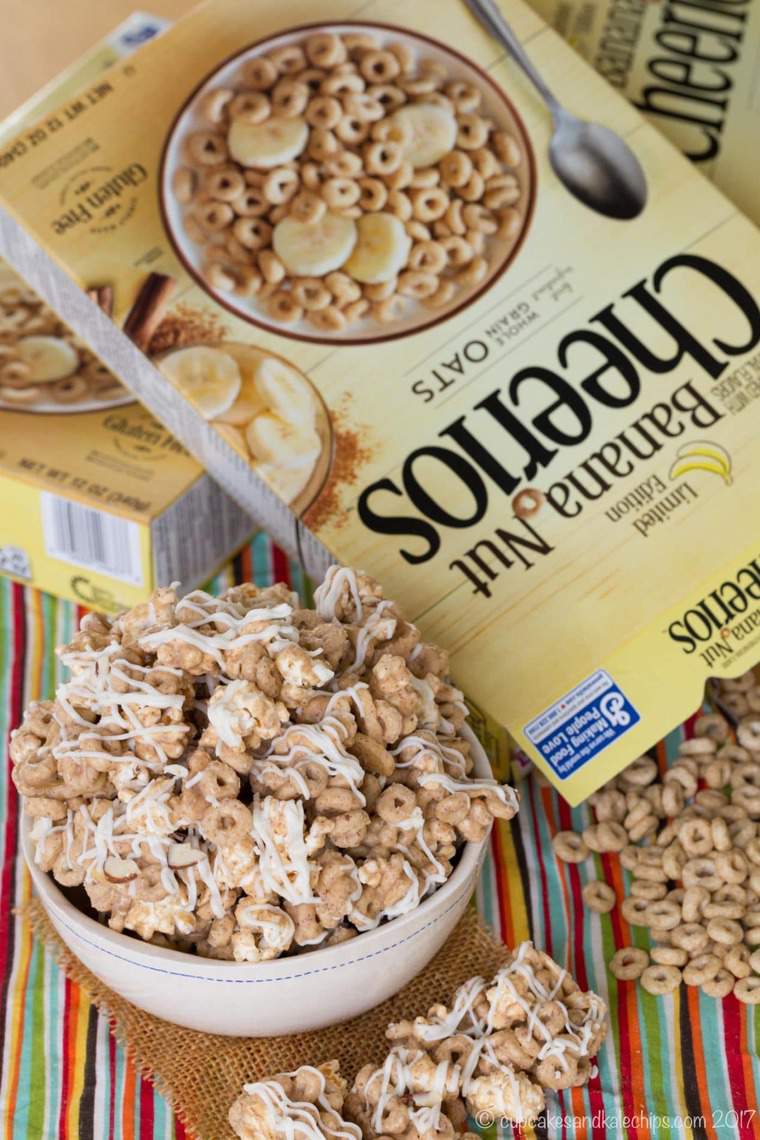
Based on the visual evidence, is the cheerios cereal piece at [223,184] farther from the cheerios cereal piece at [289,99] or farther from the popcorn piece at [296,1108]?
the popcorn piece at [296,1108]

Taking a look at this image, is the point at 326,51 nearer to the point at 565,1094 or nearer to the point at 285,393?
the point at 285,393

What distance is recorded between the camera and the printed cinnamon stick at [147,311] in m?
1.15

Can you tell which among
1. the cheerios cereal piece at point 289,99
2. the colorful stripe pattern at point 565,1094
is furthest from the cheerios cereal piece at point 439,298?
the colorful stripe pattern at point 565,1094

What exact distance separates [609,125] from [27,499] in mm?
651

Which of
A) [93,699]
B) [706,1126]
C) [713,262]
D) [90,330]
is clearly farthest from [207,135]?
[706,1126]

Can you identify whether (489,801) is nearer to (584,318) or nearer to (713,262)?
(584,318)

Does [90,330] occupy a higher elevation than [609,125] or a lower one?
lower

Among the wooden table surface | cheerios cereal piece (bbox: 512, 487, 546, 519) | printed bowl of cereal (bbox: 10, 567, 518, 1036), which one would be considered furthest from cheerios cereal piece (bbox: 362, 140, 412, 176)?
the wooden table surface

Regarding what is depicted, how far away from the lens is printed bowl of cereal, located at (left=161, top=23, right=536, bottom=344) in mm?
1175

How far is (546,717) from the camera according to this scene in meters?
1.07

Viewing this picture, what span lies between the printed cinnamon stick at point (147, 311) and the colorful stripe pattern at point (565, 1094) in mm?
400

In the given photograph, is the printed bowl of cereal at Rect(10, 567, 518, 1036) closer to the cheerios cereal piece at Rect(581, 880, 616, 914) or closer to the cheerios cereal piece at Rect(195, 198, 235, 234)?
the cheerios cereal piece at Rect(581, 880, 616, 914)

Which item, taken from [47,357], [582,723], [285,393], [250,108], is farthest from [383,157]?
[582,723]

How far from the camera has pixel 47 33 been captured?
1699 millimetres
